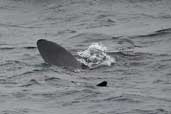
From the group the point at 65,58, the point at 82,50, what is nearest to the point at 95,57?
the point at 82,50

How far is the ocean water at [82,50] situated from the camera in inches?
457

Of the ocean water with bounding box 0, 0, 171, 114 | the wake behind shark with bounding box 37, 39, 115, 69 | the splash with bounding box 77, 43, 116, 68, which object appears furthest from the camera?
the splash with bounding box 77, 43, 116, 68

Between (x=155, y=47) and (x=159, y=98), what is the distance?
490cm

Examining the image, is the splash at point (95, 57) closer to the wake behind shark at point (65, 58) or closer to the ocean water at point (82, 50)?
the wake behind shark at point (65, 58)

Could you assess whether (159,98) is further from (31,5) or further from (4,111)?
(31,5)

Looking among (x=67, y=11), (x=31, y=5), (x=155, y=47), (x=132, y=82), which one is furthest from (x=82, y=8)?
(x=132, y=82)

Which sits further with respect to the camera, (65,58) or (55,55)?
(55,55)

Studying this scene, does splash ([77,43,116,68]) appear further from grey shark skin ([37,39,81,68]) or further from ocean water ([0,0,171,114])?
grey shark skin ([37,39,81,68])

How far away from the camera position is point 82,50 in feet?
53.6

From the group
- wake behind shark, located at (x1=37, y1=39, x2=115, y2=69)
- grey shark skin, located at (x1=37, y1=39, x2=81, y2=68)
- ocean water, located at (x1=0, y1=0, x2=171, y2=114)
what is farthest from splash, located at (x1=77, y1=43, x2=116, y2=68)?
grey shark skin, located at (x1=37, y1=39, x2=81, y2=68)

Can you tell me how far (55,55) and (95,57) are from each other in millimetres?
1343

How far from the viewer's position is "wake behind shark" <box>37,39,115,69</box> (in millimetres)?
14133

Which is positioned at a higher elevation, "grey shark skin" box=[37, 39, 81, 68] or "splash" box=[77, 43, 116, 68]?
"grey shark skin" box=[37, 39, 81, 68]

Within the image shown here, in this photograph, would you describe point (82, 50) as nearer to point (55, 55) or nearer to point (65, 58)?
point (55, 55)
